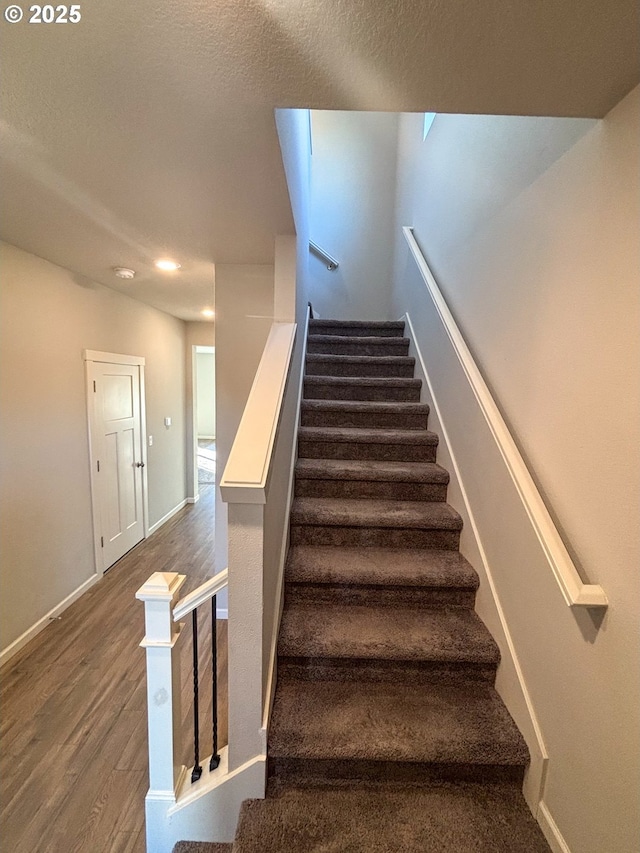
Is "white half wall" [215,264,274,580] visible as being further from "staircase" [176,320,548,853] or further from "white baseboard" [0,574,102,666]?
"white baseboard" [0,574,102,666]

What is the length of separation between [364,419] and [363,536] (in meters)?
0.86

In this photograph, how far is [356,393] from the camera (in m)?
2.72

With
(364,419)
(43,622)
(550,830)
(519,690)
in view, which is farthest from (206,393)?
(550,830)

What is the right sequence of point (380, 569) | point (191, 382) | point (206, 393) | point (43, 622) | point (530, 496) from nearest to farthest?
point (530, 496) → point (380, 569) → point (43, 622) → point (191, 382) → point (206, 393)

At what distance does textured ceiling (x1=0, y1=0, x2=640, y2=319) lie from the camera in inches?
31.2

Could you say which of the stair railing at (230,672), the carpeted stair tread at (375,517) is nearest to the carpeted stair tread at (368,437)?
the carpeted stair tread at (375,517)

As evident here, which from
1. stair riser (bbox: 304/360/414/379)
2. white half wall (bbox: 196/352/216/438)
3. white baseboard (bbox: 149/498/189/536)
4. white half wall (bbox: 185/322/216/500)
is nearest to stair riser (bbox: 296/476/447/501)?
stair riser (bbox: 304/360/414/379)

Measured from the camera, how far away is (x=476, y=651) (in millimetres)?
1430

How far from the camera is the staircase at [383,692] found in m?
1.13

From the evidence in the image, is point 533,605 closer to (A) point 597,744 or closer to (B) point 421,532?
(A) point 597,744

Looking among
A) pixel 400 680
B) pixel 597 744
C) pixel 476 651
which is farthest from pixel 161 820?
pixel 597 744

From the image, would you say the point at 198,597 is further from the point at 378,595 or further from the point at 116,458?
the point at 116,458

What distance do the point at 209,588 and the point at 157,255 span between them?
2.08 metres

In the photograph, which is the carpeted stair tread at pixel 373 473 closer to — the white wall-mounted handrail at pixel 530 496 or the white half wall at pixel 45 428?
the white wall-mounted handrail at pixel 530 496
